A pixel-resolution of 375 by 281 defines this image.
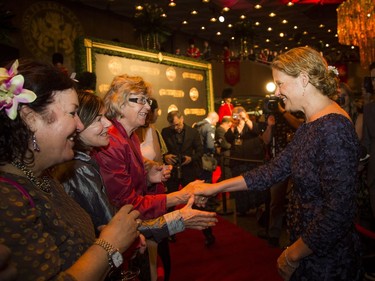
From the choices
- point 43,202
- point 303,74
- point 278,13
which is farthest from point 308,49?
point 278,13

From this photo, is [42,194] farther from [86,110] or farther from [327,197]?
[327,197]

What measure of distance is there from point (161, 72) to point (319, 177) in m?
5.93

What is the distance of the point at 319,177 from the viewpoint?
175cm

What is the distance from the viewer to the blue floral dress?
1.66 metres

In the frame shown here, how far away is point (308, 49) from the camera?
193 cm

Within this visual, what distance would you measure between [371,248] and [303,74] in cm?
314

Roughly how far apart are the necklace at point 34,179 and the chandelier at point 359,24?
633 cm

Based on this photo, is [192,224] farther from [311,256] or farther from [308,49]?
[308,49]

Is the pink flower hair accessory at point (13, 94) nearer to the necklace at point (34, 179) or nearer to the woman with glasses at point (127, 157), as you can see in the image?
the necklace at point (34, 179)

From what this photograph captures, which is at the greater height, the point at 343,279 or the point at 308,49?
the point at 308,49

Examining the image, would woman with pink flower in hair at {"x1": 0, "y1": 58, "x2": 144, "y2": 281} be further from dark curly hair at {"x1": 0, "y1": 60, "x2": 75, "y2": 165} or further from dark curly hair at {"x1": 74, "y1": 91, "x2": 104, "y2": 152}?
dark curly hair at {"x1": 74, "y1": 91, "x2": 104, "y2": 152}

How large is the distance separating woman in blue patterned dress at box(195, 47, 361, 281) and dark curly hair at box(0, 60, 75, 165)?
4.00 feet

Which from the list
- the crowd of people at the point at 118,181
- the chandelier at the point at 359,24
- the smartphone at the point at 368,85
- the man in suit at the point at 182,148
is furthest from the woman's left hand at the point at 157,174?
the chandelier at the point at 359,24

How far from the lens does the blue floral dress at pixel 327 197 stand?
1662 mm
